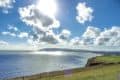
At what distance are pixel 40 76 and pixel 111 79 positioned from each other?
7843 mm

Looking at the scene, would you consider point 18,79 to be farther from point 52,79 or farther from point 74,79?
point 74,79

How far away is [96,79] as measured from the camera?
74.5 ft

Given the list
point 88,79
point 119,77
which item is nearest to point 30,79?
point 88,79

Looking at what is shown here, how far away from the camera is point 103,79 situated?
22625 millimetres

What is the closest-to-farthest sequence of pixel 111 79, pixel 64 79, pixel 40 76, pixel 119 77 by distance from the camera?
pixel 119 77, pixel 111 79, pixel 64 79, pixel 40 76

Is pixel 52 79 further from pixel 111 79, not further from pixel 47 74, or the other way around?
pixel 111 79

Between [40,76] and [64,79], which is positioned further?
[40,76]

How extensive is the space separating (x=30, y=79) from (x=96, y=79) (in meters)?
6.78

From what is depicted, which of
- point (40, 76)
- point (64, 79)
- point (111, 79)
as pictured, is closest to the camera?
point (111, 79)

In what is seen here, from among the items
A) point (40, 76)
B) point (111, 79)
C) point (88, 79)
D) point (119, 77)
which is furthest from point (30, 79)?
point (119, 77)

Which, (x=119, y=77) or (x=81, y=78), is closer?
(x=119, y=77)

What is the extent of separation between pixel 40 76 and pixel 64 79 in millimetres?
3466

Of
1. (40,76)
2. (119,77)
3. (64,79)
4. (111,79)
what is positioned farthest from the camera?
(40,76)

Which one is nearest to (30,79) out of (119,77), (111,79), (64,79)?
(64,79)
